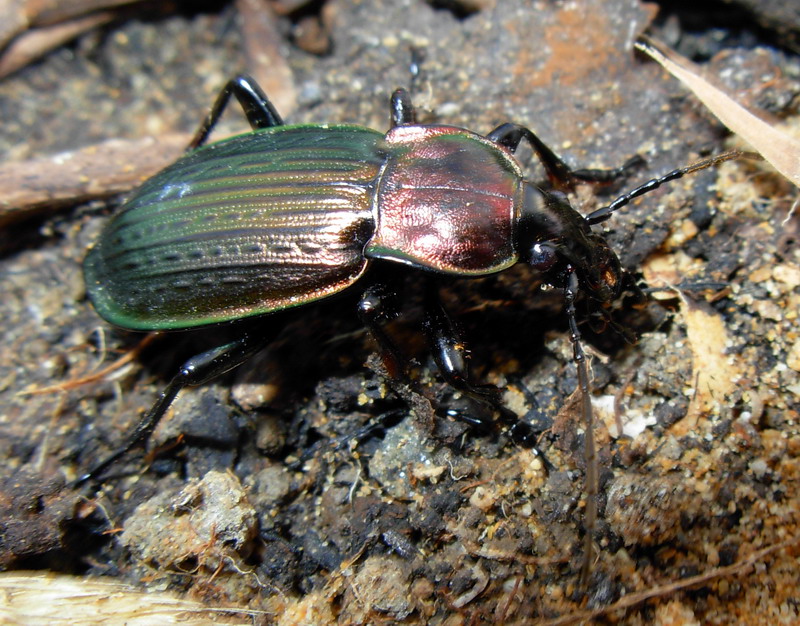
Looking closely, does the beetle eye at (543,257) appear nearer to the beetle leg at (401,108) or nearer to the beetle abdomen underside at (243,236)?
the beetle abdomen underside at (243,236)

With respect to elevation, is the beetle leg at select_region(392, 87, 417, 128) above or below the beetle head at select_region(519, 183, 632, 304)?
above

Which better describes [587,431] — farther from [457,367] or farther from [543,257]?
[543,257]

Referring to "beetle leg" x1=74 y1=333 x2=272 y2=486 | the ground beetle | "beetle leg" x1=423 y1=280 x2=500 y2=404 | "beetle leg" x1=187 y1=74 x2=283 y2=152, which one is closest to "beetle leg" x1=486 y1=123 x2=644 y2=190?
the ground beetle

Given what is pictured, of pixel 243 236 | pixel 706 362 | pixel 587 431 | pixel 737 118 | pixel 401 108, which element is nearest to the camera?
pixel 587 431

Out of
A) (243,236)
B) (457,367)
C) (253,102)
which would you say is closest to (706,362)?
(457,367)

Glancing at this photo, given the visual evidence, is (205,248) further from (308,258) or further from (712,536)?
A: (712,536)

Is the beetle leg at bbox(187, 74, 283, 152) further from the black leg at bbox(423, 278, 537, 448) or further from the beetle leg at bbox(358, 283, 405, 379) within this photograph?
the black leg at bbox(423, 278, 537, 448)
